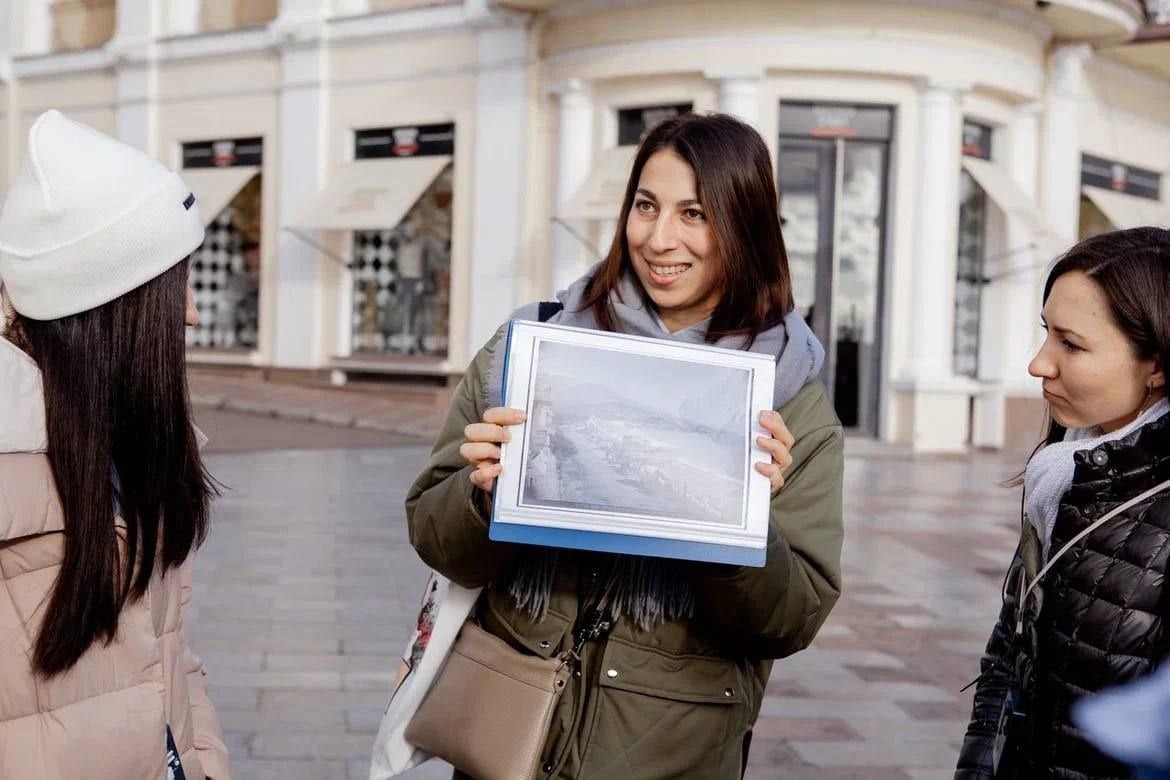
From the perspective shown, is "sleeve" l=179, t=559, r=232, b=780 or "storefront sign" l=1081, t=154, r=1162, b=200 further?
"storefront sign" l=1081, t=154, r=1162, b=200

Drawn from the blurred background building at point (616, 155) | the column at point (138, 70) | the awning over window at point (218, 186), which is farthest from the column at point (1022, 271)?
the column at point (138, 70)

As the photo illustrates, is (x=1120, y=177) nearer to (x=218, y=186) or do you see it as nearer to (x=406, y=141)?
(x=406, y=141)

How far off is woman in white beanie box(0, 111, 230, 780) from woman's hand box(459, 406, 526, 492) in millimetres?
446

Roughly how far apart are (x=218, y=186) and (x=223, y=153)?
0.58m

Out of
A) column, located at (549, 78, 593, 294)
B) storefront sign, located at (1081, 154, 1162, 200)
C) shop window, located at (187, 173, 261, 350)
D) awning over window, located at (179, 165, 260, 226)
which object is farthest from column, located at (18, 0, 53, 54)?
storefront sign, located at (1081, 154, 1162, 200)

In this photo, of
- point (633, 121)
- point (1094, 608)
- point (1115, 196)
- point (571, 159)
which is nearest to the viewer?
point (1094, 608)

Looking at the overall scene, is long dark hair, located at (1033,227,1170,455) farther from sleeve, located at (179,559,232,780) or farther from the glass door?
the glass door

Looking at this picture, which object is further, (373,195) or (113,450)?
(373,195)

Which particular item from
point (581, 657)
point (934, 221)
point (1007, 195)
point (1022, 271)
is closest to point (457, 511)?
point (581, 657)

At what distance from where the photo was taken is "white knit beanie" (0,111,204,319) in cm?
202

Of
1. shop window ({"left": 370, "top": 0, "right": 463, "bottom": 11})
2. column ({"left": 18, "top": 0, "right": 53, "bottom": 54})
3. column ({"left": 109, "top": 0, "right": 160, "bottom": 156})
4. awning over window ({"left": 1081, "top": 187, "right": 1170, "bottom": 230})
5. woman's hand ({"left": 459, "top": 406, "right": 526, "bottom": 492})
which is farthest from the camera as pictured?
column ({"left": 18, "top": 0, "right": 53, "bottom": 54})

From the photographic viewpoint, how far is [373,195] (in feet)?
61.3

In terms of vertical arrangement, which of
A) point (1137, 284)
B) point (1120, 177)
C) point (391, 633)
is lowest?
point (391, 633)

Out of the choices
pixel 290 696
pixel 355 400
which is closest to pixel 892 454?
pixel 355 400
